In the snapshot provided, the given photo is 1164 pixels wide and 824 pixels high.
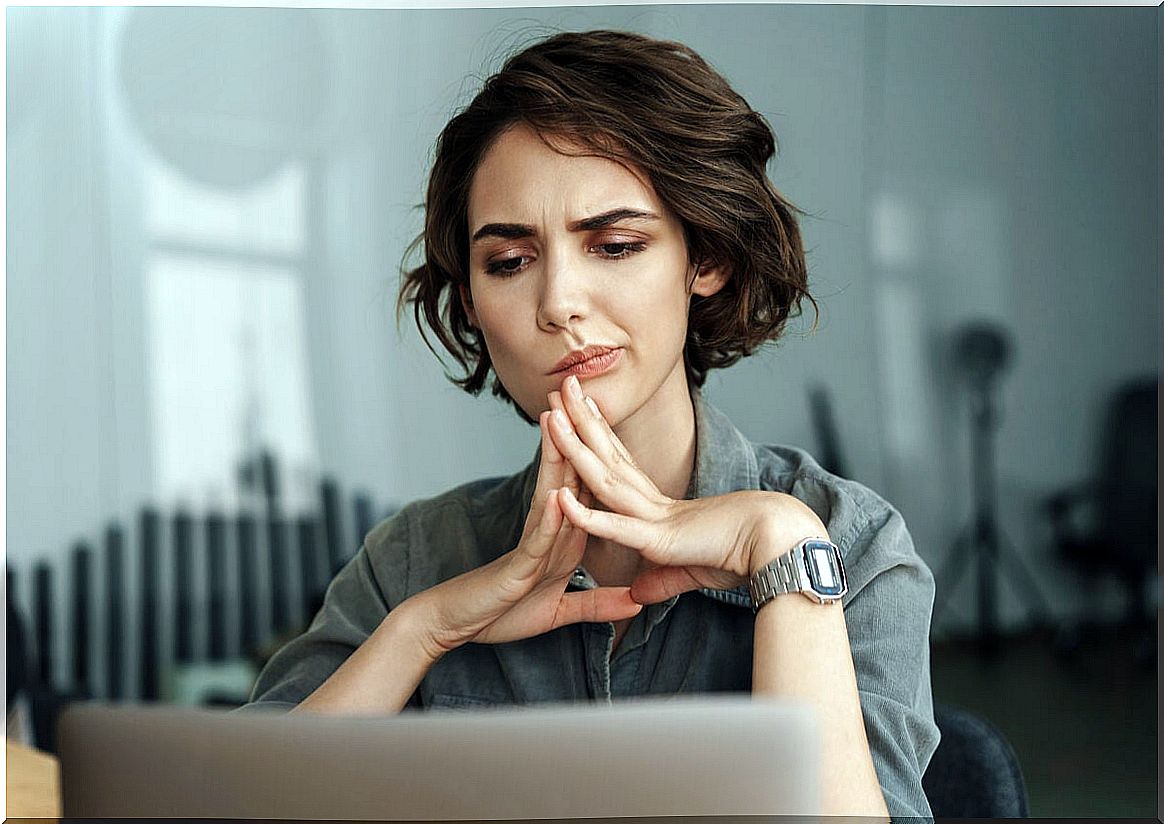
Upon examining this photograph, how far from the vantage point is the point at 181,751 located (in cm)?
64

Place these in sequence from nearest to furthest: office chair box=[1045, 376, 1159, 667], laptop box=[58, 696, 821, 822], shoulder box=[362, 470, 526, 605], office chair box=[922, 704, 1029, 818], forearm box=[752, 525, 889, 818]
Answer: laptop box=[58, 696, 821, 822] → forearm box=[752, 525, 889, 818] → office chair box=[922, 704, 1029, 818] → shoulder box=[362, 470, 526, 605] → office chair box=[1045, 376, 1159, 667]

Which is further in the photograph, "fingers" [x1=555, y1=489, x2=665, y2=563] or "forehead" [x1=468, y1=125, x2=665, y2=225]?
"forehead" [x1=468, y1=125, x2=665, y2=225]

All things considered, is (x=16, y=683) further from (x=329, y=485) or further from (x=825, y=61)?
(x=825, y=61)

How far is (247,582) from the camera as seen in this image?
1.86 metres

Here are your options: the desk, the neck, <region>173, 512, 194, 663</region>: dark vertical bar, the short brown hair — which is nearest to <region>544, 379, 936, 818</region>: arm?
the neck

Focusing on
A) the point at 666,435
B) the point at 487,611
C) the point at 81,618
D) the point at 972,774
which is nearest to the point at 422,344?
the point at 666,435

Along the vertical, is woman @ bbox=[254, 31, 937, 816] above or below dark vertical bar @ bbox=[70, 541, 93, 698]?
above

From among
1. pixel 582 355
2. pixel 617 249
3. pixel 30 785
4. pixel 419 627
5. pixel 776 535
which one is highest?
pixel 617 249

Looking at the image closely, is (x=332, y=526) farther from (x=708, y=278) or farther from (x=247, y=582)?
(x=708, y=278)

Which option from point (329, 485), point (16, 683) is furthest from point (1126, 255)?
point (16, 683)

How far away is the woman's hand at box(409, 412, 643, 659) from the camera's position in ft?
3.79

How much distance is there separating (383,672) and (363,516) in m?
0.60

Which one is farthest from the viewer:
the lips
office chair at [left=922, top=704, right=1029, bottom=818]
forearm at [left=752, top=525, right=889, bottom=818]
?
the lips

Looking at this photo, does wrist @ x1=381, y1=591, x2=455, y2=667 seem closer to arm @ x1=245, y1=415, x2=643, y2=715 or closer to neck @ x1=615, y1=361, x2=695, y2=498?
arm @ x1=245, y1=415, x2=643, y2=715
